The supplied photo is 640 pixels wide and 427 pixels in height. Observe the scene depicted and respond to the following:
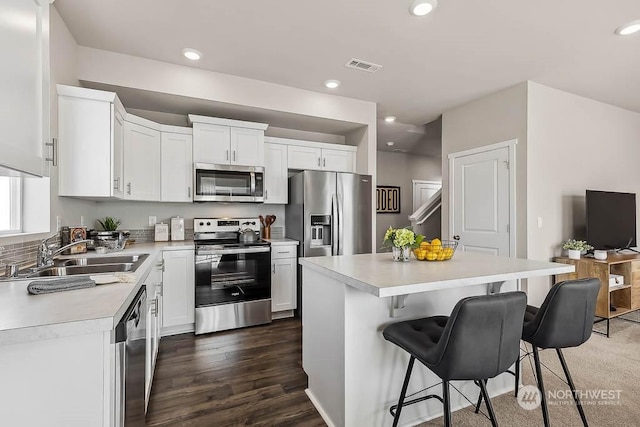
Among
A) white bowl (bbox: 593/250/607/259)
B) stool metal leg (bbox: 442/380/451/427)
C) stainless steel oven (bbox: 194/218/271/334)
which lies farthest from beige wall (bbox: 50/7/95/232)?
white bowl (bbox: 593/250/607/259)

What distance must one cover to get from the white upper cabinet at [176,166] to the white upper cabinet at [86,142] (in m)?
0.81

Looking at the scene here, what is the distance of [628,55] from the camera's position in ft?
9.52

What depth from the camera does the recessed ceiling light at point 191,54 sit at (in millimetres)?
2791

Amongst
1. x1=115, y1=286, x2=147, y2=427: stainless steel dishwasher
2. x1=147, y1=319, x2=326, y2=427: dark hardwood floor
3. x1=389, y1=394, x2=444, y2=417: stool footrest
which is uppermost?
x1=115, y1=286, x2=147, y2=427: stainless steel dishwasher

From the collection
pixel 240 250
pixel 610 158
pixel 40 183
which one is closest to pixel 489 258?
pixel 240 250

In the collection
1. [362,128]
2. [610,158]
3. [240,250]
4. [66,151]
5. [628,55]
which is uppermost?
[628,55]

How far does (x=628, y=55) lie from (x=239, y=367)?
4509mm

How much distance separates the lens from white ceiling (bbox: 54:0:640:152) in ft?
7.33

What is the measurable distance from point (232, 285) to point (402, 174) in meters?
5.33

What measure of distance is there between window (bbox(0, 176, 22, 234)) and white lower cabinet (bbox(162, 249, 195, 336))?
1.19 metres

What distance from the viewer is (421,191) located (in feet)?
24.7

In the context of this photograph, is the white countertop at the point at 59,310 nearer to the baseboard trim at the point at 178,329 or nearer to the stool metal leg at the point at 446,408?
the stool metal leg at the point at 446,408

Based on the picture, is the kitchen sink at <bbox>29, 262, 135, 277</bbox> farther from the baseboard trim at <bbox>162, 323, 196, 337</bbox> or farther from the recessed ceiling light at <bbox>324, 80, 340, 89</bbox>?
the recessed ceiling light at <bbox>324, 80, 340, 89</bbox>

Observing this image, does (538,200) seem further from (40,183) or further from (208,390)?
(40,183)
